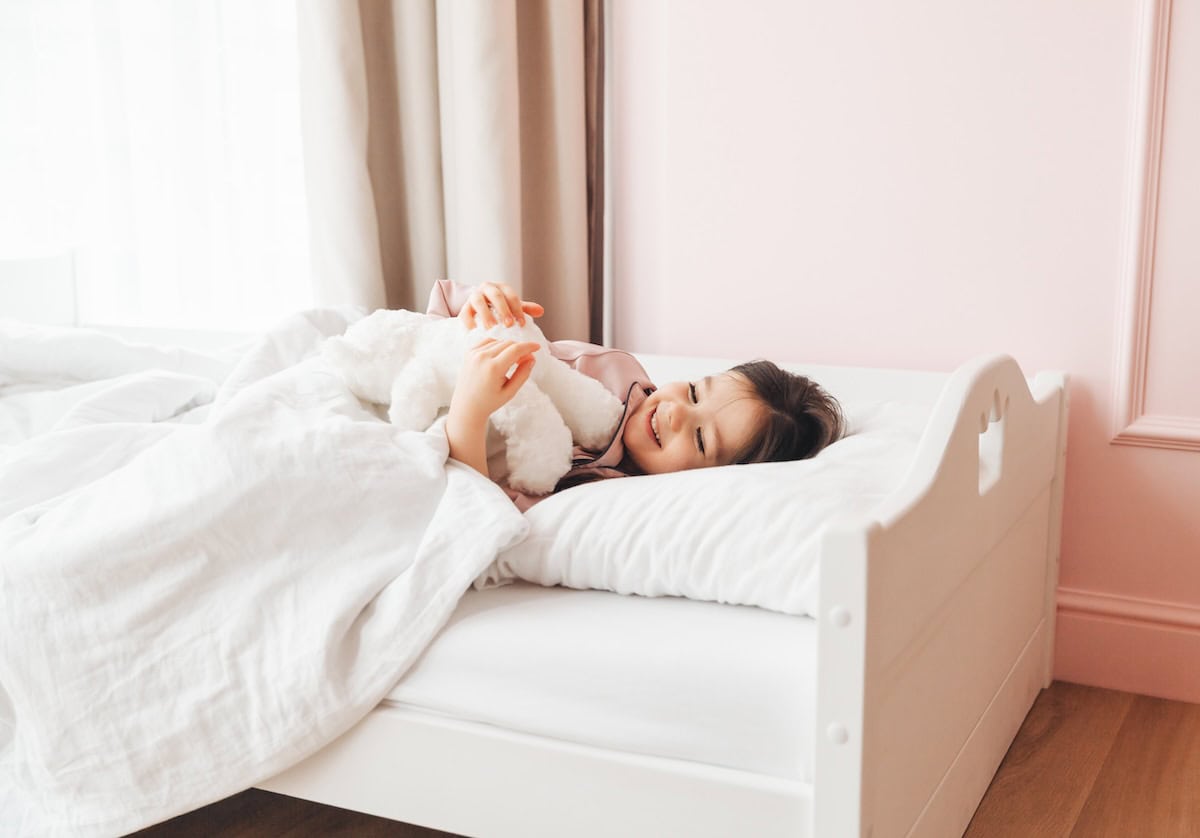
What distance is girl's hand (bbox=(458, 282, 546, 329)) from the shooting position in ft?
4.70

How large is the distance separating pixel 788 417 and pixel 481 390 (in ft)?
1.25

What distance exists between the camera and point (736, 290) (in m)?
1.98

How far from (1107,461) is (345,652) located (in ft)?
3.95

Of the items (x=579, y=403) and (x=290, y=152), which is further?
(x=290, y=152)

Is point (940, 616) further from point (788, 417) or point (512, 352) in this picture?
point (512, 352)

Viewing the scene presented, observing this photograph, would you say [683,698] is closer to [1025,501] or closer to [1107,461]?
[1025,501]

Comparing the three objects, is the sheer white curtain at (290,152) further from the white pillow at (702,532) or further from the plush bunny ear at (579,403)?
the white pillow at (702,532)

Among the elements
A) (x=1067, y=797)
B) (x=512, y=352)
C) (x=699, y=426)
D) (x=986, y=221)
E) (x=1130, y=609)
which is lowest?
(x=1067, y=797)

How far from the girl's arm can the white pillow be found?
0.12 meters

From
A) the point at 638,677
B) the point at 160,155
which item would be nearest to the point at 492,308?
the point at 638,677

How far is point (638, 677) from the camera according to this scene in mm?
1043

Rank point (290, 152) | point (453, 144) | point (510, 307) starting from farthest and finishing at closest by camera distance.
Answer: point (290, 152)
point (453, 144)
point (510, 307)

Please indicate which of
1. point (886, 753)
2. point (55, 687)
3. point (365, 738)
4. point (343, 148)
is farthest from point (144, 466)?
point (343, 148)

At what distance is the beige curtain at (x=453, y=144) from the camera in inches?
79.7
